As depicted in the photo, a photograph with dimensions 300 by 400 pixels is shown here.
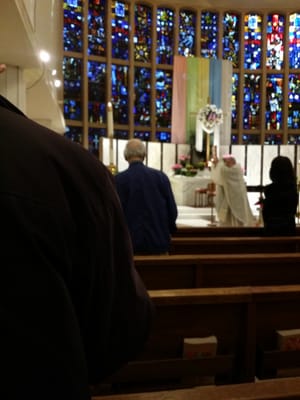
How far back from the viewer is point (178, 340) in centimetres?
→ 183

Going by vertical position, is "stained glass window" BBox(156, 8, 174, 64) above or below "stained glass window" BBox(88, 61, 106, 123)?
above

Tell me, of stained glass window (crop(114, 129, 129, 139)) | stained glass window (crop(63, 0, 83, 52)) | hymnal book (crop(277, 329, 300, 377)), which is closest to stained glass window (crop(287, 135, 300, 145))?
stained glass window (crop(114, 129, 129, 139))

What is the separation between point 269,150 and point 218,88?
2.32m

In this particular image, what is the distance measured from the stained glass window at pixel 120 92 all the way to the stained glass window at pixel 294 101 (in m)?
5.20

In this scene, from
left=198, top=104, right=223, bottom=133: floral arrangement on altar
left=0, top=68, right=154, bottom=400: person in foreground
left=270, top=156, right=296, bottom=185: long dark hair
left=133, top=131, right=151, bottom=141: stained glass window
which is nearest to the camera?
left=0, top=68, right=154, bottom=400: person in foreground

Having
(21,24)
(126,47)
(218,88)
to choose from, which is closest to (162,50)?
(126,47)

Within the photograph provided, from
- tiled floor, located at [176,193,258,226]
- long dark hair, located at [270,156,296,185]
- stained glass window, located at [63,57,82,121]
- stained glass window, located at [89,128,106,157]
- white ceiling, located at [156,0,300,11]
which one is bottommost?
tiled floor, located at [176,193,258,226]

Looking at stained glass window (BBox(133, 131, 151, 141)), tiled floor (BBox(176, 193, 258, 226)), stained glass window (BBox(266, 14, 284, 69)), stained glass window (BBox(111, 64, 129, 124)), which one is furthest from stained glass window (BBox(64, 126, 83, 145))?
stained glass window (BBox(266, 14, 284, 69))

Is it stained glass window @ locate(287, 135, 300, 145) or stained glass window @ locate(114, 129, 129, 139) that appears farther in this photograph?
stained glass window @ locate(287, 135, 300, 145)

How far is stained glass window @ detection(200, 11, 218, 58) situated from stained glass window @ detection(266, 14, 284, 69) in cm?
172

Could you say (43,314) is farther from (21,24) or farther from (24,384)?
(21,24)

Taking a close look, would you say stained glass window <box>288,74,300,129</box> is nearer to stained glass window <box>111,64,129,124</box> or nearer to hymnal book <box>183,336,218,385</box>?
stained glass window <box>111,64,129,124</box>

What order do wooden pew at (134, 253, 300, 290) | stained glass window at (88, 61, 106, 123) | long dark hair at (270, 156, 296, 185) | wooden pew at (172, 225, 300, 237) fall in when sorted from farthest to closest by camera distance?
stained glass window at (88, 61, 106, 123) < wooden pew at (172, 225, 300, 237) < long dark hair at (270, 156, 296, 185) < wooden pew at (134, 253, 300, 290)

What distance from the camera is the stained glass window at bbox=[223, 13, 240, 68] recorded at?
45.5 feet
